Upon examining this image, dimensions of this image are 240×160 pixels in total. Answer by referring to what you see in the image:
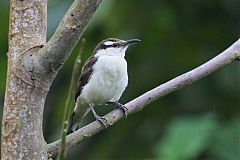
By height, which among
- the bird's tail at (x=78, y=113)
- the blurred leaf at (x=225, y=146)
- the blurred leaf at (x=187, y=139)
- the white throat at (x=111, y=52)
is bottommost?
the blurred leaf at (x=225, y=146)

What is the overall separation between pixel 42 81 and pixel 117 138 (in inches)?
96.0

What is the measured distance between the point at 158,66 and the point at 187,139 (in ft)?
2.59

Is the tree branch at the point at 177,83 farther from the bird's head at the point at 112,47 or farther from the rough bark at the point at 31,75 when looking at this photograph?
the bird's head at the point at 112,47

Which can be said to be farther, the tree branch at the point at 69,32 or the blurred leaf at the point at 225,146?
the blurred leaf at the point at 225,146

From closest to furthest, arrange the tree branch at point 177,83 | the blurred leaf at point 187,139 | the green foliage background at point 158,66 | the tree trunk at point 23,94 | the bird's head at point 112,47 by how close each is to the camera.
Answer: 1. the tree trunk at point 23,94
2. the tree branch at point 177,83
3. the blurred leaf at point 187,139
4. the bird's head at point 112,47
5. the green foliage background at point 158,66

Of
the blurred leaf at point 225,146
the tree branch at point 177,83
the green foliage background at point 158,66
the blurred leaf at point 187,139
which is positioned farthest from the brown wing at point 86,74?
the tree branch at point 177,83

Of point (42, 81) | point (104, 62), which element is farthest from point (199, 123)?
point (42, 81)

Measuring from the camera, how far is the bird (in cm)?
359

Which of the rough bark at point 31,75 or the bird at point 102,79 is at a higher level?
the rough bark at point 31,75

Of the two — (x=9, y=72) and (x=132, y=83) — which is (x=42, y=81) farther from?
(x=132, y=83)

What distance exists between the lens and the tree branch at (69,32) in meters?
1.79

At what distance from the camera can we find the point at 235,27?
439cm

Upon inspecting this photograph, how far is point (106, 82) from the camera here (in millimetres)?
3613

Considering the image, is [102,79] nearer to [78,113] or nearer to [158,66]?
[78,113]
